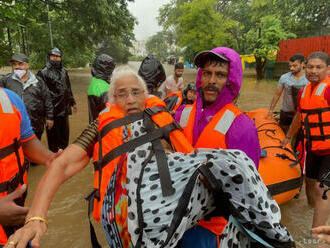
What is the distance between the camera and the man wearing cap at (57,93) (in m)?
5.36

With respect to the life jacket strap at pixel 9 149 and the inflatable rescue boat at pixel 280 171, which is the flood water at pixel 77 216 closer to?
the inflatable rescue boat at pixel 280 171

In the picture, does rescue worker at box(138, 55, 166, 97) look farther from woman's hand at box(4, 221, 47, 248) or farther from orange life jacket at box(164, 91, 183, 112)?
woman's hand at box(4, 221, 47, 248)

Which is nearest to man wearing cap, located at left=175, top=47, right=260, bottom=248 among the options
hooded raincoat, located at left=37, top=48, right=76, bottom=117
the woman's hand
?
the woman's hand

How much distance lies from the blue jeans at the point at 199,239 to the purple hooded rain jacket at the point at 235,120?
0.54 meters

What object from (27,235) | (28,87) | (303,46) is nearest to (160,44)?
(303,46)

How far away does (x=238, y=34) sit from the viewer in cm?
2783

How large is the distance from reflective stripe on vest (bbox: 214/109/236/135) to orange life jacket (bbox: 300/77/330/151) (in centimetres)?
216

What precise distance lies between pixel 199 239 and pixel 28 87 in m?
4.16

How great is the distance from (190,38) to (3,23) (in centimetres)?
1729

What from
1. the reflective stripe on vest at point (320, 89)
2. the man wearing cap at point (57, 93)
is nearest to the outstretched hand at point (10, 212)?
the reflective stripe on vest at point (320, 89)

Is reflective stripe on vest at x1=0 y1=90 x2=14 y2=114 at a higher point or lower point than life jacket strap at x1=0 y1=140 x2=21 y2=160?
higher

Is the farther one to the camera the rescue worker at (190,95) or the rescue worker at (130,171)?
the rescue worker at (190,95)

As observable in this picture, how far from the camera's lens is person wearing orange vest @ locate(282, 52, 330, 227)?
3.24 meters

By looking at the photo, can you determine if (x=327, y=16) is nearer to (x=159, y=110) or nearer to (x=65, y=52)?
(x=65, y=52)
